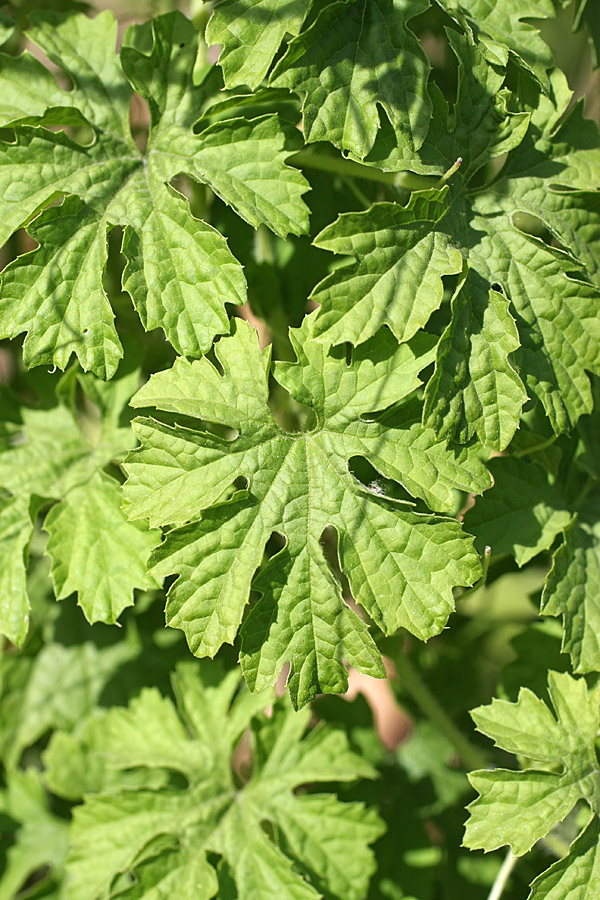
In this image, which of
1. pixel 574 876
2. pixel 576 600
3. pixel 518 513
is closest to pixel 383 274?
pixel 518 513

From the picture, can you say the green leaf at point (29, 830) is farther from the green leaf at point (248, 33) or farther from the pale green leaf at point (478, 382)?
the green leaf at point (248, 33)

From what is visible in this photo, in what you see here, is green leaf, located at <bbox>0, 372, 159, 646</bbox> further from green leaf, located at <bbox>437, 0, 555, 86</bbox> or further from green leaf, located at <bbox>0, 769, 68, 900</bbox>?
green leaf, located at <bbox>437, 0, 555, 86</bbox>

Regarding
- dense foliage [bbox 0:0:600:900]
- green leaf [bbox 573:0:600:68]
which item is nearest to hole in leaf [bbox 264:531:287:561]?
dense foliage [bbox 0:0:600:900]

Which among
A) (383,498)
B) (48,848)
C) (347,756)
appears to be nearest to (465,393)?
(383,498)

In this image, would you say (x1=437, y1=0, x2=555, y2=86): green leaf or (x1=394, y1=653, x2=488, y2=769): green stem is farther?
(x1=394, y1=653, x2=488, y2=769): green stem

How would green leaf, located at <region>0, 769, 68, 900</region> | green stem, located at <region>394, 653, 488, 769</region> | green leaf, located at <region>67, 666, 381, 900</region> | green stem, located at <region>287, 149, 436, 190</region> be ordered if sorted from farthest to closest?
green leaf, located at <region>0, 769, 68, 900</region>
green stem, located at <region>394, 653, 488, 769</region>
green leaf, located at <region>67, 666, 381, 900</region>
green stem, located at <region>287, 149, 436, 190</region>

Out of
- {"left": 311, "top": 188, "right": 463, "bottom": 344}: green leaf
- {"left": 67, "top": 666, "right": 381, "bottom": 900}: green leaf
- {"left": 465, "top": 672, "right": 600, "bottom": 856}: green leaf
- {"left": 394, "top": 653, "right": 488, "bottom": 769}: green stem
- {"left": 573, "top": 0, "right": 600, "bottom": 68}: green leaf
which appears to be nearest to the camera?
{"left": 311, "top": 188, "right": 463, "bottom": 344}: green leaf

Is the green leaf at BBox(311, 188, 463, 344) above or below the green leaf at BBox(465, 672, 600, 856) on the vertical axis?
above

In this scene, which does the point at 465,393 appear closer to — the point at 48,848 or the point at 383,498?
the point at 383,498
